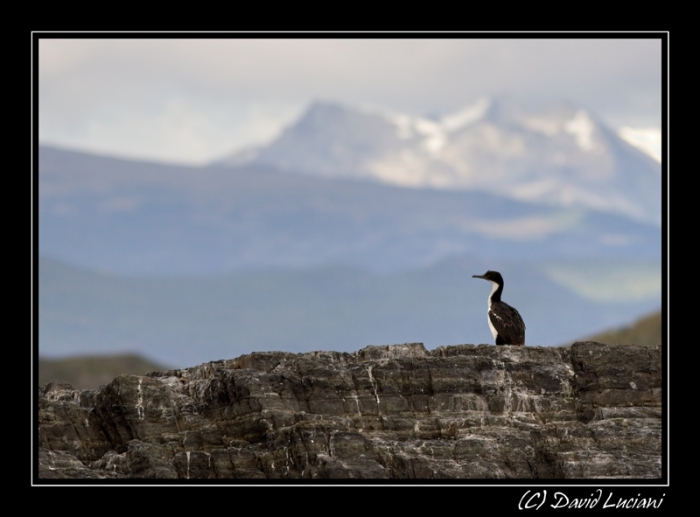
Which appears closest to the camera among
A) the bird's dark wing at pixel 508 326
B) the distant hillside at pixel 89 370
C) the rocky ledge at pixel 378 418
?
the rocky ledge at pixel 378 418

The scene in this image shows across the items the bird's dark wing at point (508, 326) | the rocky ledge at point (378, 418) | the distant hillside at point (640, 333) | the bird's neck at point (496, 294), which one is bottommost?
the rocky ledge at point (378, 418)

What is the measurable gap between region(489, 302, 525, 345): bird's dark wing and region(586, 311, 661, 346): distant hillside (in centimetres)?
13889

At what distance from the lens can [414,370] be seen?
1485 inches

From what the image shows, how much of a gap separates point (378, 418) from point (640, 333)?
157206 millimetres

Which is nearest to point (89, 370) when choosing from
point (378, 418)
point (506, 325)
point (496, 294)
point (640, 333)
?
point (640, 333)

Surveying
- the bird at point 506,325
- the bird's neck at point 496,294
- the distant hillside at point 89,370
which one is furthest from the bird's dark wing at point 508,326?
the distant hillside at point 89,370

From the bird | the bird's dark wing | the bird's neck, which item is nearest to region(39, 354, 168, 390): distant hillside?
the bird's neck

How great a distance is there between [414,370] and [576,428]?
4802 millimetres

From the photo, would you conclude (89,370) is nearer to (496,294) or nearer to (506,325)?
(496,294)

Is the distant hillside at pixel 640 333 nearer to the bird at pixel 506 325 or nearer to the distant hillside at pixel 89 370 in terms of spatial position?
the distant hillside at pixel 89 370

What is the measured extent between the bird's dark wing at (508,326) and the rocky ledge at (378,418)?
2.83 m

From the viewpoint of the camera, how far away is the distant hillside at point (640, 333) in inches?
7180
